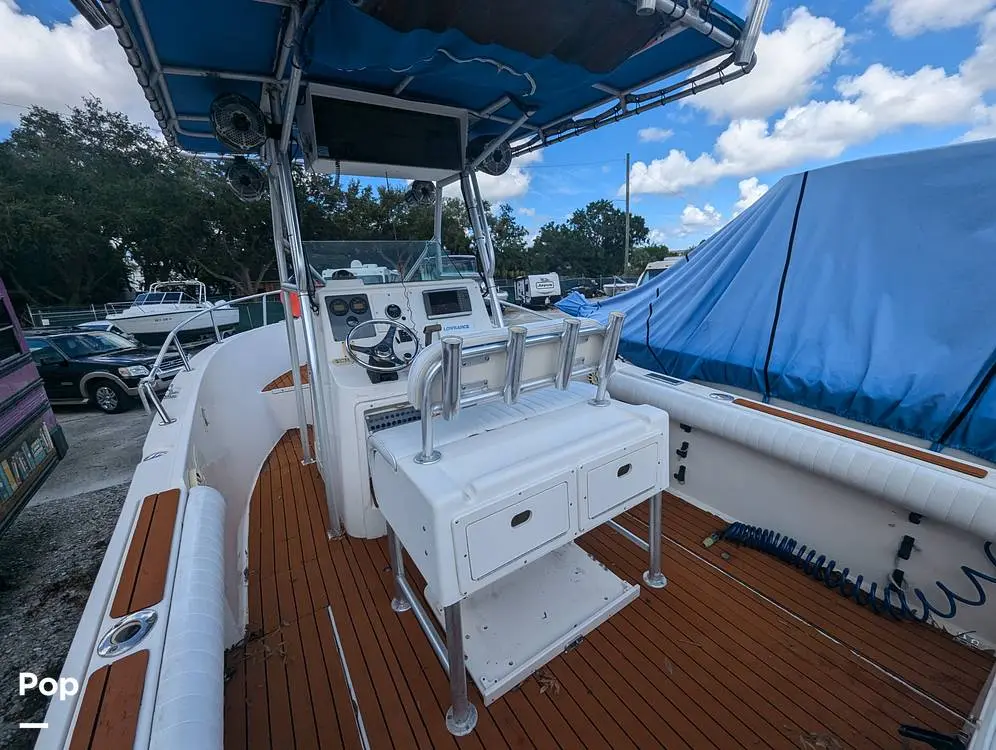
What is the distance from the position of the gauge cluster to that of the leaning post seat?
1.12 meters

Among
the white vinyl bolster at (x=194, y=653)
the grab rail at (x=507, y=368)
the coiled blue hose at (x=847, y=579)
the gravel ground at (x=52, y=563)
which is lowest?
the gravel ground at (x=52, y=563)

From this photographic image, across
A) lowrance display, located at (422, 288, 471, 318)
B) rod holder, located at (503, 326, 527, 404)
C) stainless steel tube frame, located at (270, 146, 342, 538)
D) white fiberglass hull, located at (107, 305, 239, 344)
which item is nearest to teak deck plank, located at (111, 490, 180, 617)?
stainless steel tube frame, located at (270, 146, 342, 538)

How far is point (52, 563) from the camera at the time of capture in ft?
9.91

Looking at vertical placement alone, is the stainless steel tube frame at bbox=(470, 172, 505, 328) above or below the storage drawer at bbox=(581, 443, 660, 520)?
above

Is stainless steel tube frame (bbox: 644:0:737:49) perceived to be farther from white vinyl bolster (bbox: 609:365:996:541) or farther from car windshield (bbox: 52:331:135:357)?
car windshield (bbox: 52:331:135:357)

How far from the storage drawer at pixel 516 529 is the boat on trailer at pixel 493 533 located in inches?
0.4

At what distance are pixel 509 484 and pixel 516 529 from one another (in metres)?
0.15

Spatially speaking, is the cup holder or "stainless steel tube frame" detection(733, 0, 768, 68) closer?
the cup holder

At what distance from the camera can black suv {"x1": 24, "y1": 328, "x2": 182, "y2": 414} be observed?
20.0ft

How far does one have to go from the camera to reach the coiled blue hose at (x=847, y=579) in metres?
1.55

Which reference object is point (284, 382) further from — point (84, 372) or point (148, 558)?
point (84, 372)

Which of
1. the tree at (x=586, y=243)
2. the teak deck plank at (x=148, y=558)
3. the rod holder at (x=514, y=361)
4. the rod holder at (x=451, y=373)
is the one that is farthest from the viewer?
the tree at (x=586, y=243)

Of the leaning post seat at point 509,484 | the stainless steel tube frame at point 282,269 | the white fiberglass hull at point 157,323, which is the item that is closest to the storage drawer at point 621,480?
the leaning post seat at point 509,484

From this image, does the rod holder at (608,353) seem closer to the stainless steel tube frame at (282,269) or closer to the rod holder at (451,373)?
the rod holder at (451,373)
